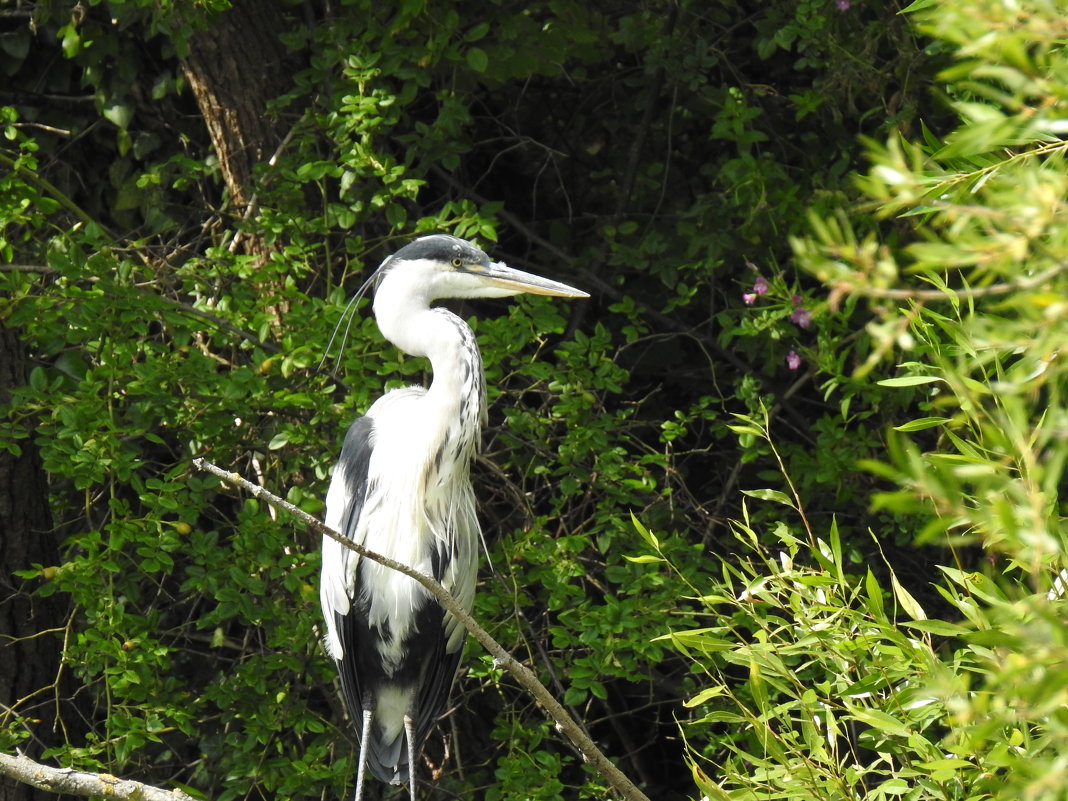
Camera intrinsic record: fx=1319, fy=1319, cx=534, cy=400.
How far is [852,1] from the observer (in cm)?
285

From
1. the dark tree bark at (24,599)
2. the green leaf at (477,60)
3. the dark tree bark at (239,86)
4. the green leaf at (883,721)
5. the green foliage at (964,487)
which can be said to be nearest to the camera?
the green foliage at (964,487)

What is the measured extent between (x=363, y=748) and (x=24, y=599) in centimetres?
77

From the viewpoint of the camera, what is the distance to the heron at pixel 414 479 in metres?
2.55

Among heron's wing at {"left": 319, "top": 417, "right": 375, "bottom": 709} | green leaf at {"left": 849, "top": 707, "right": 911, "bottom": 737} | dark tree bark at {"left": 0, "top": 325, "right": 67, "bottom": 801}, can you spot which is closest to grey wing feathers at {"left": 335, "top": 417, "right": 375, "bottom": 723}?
heron's wing at {"left": 319, "top": 417, "right": 375, "bottom": 709}

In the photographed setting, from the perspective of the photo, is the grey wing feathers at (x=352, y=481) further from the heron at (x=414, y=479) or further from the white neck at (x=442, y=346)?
the white neck at (x=442, y=346)

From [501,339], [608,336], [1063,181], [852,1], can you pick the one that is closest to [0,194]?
[501,339]

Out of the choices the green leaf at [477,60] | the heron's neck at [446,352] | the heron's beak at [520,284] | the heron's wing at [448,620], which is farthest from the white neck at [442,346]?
the green leaf at [477,60]

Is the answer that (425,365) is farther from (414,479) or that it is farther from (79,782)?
(79,782)

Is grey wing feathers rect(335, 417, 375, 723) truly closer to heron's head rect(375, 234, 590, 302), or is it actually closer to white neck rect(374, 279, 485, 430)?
white neck rect(374, 279, 485, 430)

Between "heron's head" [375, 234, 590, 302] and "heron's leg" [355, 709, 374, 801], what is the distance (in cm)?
87

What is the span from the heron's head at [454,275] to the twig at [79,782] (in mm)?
1094

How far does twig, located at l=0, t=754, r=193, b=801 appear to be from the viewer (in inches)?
73.6

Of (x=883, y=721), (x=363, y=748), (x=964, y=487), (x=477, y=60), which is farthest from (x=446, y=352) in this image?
(x=883, y=721)

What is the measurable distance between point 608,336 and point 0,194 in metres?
1.26
